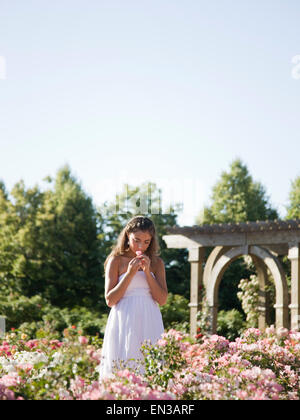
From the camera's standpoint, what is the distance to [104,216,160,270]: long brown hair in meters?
3.68

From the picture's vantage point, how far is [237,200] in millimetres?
25453

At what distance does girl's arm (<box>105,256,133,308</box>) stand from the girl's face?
6.4 inches

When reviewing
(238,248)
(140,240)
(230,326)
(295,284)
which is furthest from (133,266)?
(230,326)

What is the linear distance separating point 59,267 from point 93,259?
1980 mm

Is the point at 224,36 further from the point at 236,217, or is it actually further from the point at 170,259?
the point at 236,217

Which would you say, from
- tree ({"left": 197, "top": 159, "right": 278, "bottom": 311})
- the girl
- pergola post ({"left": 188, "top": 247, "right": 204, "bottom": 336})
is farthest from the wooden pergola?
tree ({"left": 197, "top": 159, "right": 278, "bottom": 311})

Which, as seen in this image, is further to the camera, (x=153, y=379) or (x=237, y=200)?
(x=237, y=200)

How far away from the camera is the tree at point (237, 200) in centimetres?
2473

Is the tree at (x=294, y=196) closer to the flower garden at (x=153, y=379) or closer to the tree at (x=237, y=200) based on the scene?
the tree at (x=237, y=200)

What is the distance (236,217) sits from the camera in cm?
2434

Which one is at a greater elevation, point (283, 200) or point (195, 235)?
point (283, 200)

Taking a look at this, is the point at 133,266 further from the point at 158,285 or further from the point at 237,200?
the point at 237,200

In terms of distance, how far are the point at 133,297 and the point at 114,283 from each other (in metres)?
0.16
